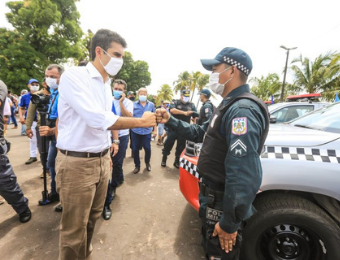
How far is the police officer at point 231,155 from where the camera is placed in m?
1.04

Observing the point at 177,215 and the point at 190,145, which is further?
the point at 177,215

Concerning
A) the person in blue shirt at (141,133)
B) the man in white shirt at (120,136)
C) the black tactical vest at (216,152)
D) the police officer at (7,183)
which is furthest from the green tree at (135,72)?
the black tactical vest at (216,152)

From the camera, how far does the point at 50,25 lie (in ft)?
53.0

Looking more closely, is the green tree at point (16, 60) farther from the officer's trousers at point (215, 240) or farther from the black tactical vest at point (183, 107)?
the officer's trousers at point (215, 240)

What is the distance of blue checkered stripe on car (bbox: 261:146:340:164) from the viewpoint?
4.88 ft

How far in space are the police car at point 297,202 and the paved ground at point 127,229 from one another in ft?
2.59

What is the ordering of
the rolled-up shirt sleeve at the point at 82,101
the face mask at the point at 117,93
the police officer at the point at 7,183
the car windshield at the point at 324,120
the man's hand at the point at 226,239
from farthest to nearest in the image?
1. the face mask at the point at 117,93
2. the police officer at the point at 7,183
3. the car windshield at the point at 324,120
4. the rolled-up shirt sleeve at the point at 82,101
5. the man's hand at the point at 226,239

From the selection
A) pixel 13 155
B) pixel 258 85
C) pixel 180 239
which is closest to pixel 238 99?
pixel 180 239

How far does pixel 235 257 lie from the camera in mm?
1277

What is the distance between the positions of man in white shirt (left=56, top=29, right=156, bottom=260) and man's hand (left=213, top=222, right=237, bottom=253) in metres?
0.92

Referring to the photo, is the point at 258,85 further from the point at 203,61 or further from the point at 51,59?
the point at 203,61

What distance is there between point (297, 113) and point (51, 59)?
19.2m

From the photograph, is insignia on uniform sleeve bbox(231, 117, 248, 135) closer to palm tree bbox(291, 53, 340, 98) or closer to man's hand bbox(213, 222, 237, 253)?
man's hand bbox(213, 222, 237, 253)

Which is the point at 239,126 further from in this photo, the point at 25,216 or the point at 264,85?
the point at 264,85
